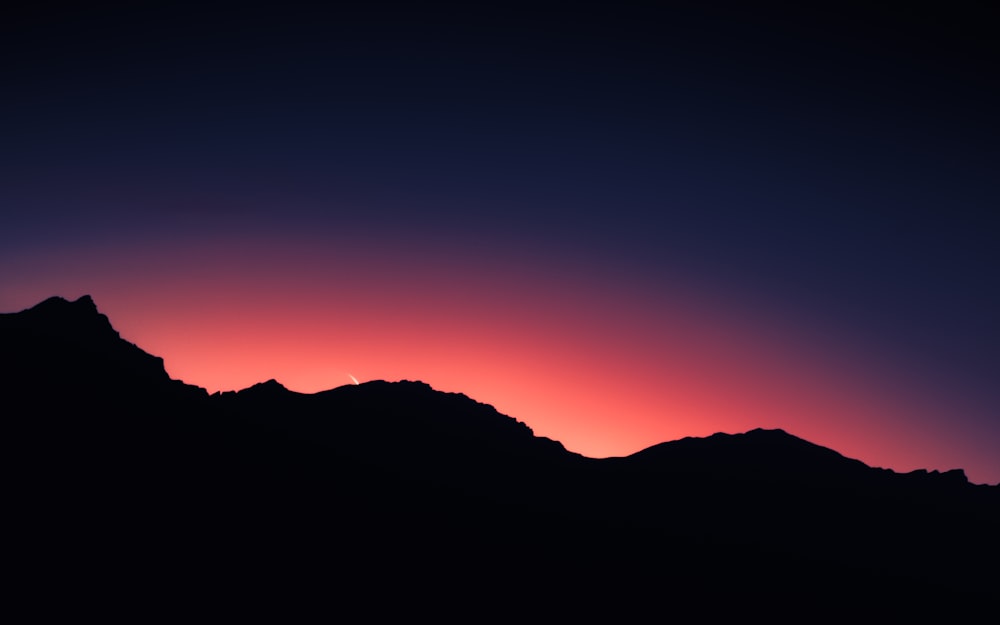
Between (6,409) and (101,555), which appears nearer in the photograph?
(101,555)

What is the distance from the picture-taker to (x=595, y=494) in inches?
6166

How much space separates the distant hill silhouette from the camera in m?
83.7

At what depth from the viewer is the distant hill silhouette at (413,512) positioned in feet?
275

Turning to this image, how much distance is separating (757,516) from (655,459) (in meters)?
35.9

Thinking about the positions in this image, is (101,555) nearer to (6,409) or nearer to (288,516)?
(288,516)

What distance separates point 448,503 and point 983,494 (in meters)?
172

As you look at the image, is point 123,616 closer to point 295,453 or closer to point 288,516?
point 288,516

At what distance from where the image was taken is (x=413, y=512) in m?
117

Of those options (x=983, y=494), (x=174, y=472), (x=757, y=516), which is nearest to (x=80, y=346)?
(x=174, y=472)

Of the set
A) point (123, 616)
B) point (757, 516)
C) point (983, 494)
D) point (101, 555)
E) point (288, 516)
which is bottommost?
point (123, 616)

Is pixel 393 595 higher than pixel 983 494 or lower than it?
lower

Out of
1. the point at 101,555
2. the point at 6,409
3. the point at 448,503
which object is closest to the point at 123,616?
the point at 101,555

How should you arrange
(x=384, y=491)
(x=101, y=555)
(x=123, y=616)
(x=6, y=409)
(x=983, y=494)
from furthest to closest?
1. (x=983, y=494)
2. (x=384, y=491)
3. (x=6, y=409)
4. (x=101, y=555)
5. (x=123, y=616)

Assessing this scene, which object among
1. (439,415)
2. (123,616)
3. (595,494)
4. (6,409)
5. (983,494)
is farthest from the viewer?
(439,415)
